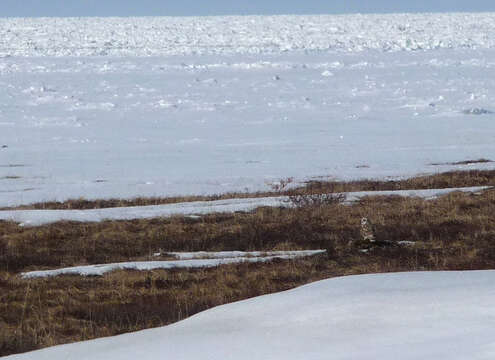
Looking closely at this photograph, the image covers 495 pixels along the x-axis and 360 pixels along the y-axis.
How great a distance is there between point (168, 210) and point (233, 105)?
20.4 meters

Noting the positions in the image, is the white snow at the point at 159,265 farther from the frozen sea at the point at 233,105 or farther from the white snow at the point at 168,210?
the frozen sea at the point at 233,105

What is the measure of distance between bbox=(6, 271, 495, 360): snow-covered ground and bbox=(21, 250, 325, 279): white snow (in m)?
4.54

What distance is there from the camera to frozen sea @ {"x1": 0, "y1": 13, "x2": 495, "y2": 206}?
19.6 m

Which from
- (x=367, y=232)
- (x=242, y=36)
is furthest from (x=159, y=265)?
(x=242, y=36)

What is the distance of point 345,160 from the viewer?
21297 millimetres

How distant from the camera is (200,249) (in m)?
11.0

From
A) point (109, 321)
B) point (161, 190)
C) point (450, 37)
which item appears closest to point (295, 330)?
point (109, 321)

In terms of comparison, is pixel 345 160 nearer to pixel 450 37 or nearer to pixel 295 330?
pixel 295 330

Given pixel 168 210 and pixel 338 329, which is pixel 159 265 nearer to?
pixel 168 210

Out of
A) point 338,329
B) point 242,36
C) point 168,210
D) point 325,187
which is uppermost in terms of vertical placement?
point 242,36

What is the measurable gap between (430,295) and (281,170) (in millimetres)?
14915

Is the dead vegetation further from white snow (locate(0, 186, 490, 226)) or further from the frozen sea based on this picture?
the frozen sea

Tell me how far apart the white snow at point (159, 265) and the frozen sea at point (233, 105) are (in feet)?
19.6

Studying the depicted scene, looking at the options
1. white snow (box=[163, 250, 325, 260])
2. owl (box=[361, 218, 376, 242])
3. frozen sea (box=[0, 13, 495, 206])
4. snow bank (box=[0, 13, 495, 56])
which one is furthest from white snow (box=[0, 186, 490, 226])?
snow bank (box=[0, 13, 495, 56])
